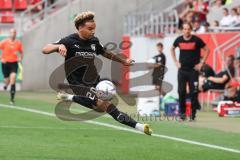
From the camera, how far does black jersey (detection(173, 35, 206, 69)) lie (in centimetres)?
1956

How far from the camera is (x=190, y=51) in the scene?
19.7m

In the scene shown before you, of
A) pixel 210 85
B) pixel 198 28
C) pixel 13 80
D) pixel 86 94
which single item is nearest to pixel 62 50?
pixel 86 94

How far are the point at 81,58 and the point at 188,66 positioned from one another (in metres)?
6.87

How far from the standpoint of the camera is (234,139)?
50.3 feet

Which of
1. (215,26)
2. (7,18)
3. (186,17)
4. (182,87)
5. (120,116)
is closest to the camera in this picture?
(120,116)

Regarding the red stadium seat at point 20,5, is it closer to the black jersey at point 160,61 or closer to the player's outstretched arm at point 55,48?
the black jersey at point 160,61

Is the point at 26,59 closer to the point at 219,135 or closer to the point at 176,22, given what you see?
the point at 176,22

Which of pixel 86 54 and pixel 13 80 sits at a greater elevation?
pixel 86 54

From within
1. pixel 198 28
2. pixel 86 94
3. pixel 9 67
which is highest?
pixel 198 28

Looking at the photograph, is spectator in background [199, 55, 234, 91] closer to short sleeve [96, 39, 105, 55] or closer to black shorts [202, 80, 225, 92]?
black shorts [202, 80, 225, 92]

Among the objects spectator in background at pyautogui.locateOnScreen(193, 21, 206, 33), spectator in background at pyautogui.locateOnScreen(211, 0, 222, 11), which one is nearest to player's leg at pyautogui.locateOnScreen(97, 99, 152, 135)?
spectator in background at pyautogui.locateOnScreen(193, 21, 206, 33)

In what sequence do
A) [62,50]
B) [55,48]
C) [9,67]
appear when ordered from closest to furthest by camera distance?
[62,50] → [55,48] → [9,67]

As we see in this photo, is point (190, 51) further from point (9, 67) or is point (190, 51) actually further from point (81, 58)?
point (9, 67)

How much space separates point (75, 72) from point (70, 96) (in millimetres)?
512
